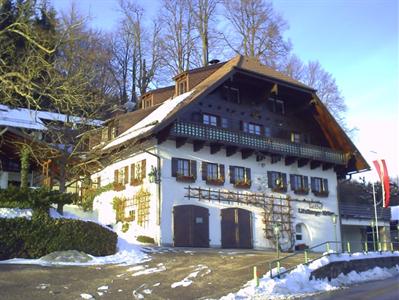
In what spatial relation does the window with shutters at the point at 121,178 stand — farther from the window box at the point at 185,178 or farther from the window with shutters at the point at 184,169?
the window box at the point at 185,178

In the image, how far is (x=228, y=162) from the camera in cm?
3153

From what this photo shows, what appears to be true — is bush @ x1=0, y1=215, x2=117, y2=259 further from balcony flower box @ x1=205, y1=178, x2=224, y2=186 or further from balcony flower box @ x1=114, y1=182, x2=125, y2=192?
balcony flower box @ x1=114, y1=182, x2=125, y2=192

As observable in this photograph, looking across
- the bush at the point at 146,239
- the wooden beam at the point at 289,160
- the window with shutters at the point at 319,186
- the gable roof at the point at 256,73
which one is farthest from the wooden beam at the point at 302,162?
the bush at the point at 146,239

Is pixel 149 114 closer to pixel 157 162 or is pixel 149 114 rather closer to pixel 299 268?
pixel 157 162

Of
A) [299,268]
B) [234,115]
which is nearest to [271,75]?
[234,115]

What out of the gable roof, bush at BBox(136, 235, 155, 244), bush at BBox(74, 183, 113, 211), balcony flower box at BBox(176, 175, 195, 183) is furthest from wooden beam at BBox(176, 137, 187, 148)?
bush at BBox(74, 183, 113, 211)

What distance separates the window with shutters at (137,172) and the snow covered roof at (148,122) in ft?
5.19

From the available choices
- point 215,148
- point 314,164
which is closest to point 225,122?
point 215,148

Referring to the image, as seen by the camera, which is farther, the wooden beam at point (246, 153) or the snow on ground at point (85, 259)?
the wooden beam at point (246, 153)

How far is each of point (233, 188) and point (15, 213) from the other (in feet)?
48.9

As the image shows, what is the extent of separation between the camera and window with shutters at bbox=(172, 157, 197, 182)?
28.9 metres

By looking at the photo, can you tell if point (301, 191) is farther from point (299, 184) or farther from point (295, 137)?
point (295, 137)

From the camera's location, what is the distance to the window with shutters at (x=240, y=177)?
103 feet

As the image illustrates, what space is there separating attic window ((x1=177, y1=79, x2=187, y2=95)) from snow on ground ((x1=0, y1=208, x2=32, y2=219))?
56.2ft
